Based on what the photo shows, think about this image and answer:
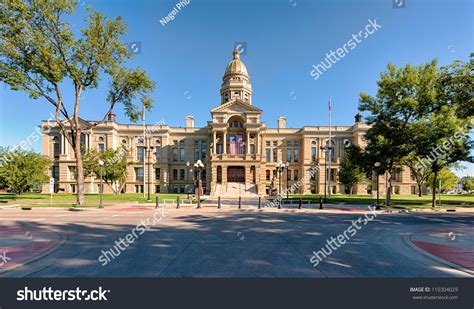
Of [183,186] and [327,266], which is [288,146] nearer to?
[183,186]

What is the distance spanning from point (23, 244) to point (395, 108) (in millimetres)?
28981

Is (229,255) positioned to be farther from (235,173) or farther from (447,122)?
(235,173)

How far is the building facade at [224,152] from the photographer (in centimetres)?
4394

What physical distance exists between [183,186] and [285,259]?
45.9 metres

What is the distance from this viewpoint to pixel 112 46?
68.7 feet

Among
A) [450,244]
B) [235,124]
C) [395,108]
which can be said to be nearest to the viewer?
[450,244]

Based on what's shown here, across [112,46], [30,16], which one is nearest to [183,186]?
[112,46]

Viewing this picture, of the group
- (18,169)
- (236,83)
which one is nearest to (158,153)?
(18,169)

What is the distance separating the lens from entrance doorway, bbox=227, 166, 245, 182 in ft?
143

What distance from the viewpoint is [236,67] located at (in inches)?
2339

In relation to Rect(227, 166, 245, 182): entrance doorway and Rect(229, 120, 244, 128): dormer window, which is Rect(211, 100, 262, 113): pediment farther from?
Rect(227, 166, 245, 182): entrance doorway

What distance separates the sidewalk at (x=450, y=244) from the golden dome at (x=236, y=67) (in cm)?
5675

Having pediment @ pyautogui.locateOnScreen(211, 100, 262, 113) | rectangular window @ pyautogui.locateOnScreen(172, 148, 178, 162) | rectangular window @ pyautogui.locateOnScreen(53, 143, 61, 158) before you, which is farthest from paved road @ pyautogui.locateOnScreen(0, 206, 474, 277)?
rectangular window @ pyautogui.locateOnScreen(53, 143, 61, 158)

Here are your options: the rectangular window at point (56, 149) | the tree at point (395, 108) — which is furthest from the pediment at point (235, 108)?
the rectangular window at point (56, 149)
